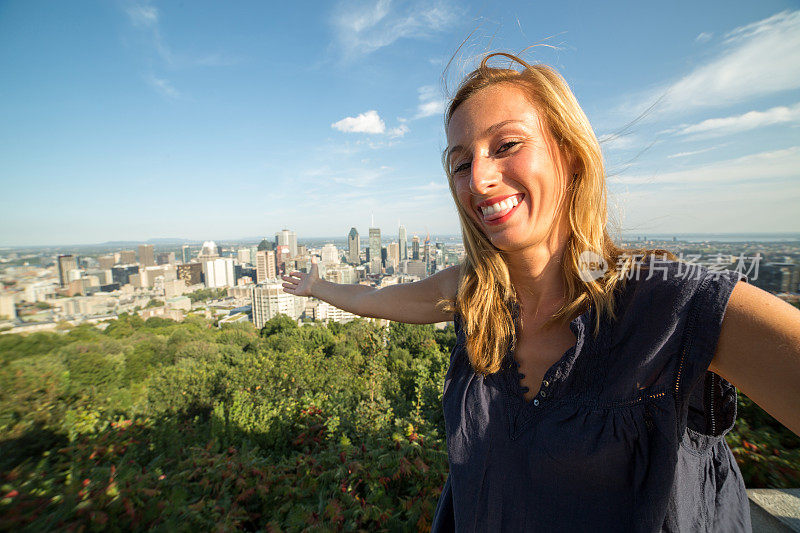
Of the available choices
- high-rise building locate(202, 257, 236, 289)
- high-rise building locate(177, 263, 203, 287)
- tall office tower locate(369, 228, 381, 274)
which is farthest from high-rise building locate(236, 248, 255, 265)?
tall office tower locate(369, 228, 381, 274)

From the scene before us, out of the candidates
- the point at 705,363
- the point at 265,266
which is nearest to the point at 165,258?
the point at 265,266

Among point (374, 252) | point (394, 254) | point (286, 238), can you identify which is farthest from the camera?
→ point (394, 254)

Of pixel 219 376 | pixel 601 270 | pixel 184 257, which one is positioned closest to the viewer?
pixel 601 270

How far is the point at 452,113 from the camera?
1016mm

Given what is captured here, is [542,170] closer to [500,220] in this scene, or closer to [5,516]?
[500,220]

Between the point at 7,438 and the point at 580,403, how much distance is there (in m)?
2.45

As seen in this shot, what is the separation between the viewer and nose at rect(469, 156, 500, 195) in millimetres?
865

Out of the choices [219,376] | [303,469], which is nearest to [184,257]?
[219,376]

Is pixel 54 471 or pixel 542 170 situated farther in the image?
pixel 54 471

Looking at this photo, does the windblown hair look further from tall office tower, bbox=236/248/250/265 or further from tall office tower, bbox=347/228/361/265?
tall office tower, bbox=236/248/250/265

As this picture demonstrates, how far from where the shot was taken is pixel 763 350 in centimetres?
57

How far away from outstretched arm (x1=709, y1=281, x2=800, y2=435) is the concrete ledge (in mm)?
1664

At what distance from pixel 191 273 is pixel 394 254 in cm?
2990

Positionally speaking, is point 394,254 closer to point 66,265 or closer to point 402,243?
point 402,243
